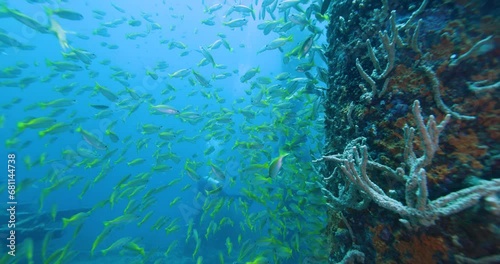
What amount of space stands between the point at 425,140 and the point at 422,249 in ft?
2.42

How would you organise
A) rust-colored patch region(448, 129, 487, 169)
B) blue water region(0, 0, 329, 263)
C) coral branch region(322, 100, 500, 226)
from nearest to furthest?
coral branch region(322, 100, 500, 226), rust-colored patch region(448, 129, 487, 169), blue water region(0, 0, 329, 263)

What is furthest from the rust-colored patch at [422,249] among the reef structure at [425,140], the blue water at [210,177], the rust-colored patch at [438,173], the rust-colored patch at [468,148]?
the blue water at [210,177]

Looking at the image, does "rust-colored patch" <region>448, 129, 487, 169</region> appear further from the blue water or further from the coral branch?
the blue water

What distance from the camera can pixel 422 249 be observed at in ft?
5.45

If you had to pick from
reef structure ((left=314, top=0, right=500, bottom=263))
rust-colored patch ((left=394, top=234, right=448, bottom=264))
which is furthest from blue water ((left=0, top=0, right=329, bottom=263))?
rust-colored patch ((left=394, top=234, right=448, bottom=264))

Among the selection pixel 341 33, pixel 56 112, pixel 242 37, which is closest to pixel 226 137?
pixel 56 112

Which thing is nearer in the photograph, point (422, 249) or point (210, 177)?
point (422, 249)

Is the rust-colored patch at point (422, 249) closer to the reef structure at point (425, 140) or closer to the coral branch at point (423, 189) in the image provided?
the reef structure at point (425, 140)

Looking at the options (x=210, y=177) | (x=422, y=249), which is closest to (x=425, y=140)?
(x=422, y=249)

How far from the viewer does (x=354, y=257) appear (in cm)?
214

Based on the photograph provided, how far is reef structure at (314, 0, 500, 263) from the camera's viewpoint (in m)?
1.48

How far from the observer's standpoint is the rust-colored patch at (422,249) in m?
1.57

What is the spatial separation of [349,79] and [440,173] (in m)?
1.39

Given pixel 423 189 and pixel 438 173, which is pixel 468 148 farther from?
pixel 423 189
